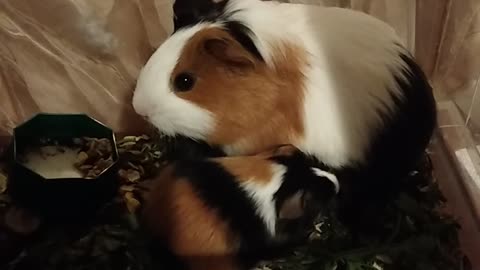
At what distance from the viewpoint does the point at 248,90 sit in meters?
1.07

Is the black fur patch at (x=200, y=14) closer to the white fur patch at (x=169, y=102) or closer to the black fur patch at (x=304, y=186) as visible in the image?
the white fur patch at (x=169, y=102)

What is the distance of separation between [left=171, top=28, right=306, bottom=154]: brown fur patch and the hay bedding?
0.62ft

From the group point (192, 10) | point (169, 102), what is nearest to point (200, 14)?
point (192, 10)

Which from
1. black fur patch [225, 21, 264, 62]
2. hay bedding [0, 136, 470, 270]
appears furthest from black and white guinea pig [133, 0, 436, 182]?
hay bedding [0, 136, 470, 270]

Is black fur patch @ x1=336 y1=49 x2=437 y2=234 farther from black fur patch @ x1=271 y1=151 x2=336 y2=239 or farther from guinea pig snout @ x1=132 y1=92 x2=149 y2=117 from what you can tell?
guinea pig snout @ x1=132 y1=92 x2=149 y2=117

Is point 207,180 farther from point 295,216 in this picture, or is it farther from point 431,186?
point 431,186

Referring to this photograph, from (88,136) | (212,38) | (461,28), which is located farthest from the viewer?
(461,28)

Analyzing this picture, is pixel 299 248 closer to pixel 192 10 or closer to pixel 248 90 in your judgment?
pixel 248 90

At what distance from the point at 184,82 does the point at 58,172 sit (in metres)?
0.30

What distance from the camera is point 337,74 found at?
109 centimetres

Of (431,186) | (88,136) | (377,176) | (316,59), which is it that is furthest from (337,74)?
(88,136)

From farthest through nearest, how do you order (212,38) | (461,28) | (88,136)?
1. (461,28)
2. (88,136)
3. (212,38)

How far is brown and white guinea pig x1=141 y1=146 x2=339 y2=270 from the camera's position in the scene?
41.0 inches

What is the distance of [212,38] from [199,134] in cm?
13
